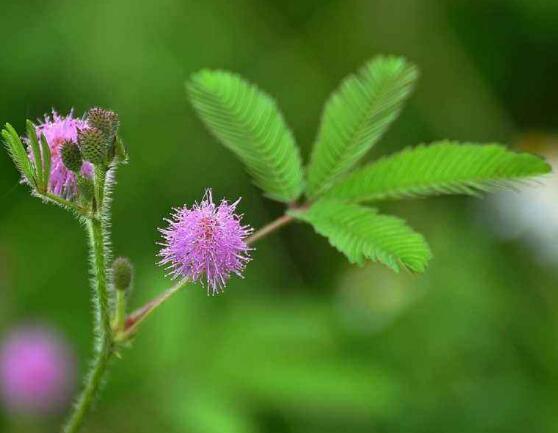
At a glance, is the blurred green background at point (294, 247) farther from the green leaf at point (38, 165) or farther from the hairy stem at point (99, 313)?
the green leaf at point (38, 165)

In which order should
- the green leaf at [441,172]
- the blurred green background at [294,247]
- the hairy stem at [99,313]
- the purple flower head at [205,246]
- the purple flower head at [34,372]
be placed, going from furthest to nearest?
the purple flower head at [34,372] < the blurred green background at [294,247] < the green leaf at [441,172] < the hairy stem at [99,313] < the purple flower head at [205,246]

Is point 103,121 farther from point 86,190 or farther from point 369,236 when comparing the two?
point 369,236

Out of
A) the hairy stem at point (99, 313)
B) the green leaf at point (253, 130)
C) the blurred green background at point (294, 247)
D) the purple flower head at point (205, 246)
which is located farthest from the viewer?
the blurred green background at point (294, 247)

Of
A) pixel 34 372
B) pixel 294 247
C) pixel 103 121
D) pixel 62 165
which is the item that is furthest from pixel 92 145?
pixel 294 247

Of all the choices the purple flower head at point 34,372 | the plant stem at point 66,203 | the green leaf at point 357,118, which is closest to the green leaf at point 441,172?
the green leaf at point 357,118

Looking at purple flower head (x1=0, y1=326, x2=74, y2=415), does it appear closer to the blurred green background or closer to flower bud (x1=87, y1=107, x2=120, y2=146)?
the blurred green background

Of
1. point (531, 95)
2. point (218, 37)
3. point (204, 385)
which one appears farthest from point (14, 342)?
point (531, 95)

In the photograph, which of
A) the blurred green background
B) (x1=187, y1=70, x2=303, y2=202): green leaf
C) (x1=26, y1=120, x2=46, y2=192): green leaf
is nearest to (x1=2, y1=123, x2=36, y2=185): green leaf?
(x1=26, y1=120, x2=46, y2=192): green leaf
